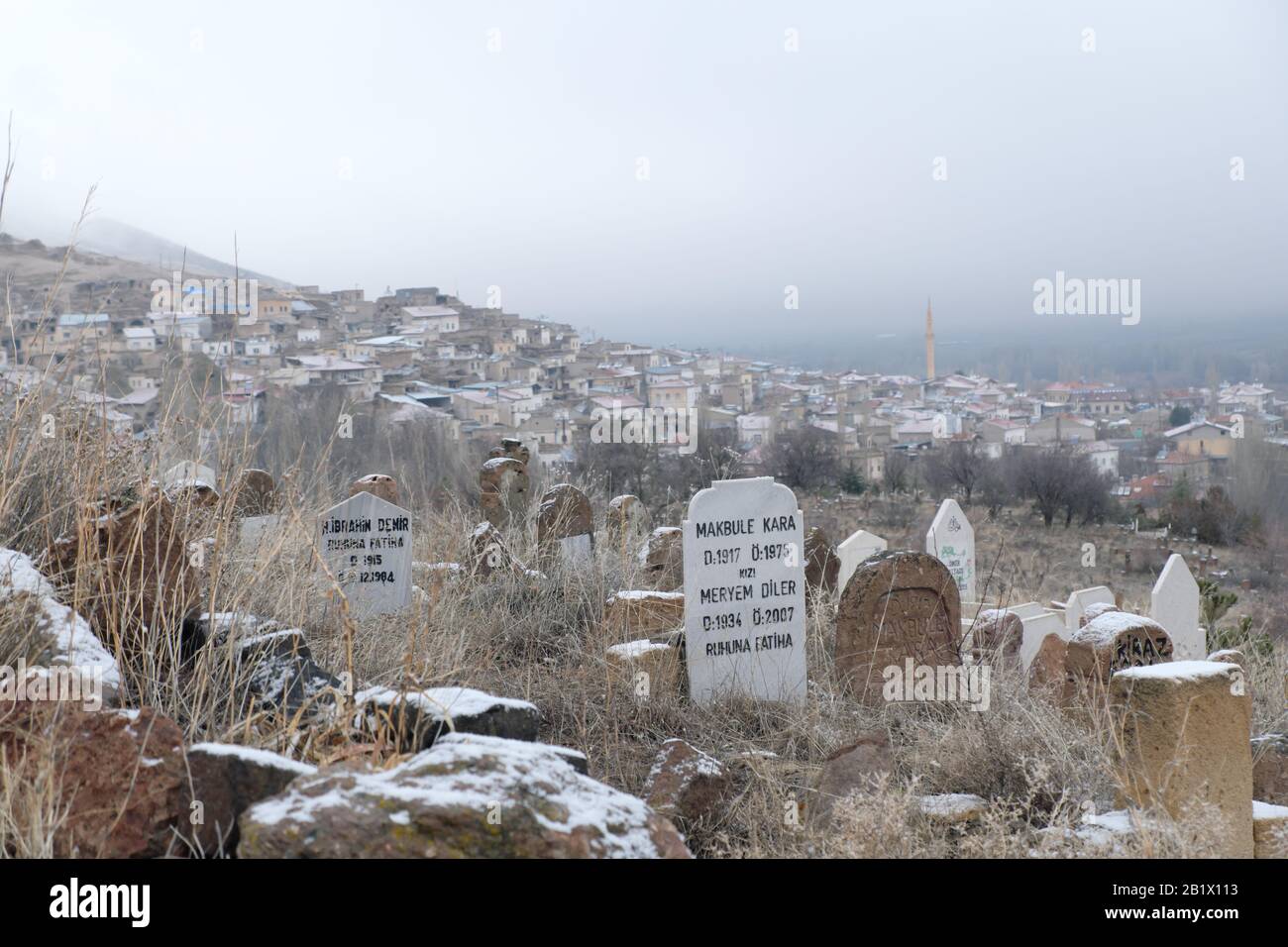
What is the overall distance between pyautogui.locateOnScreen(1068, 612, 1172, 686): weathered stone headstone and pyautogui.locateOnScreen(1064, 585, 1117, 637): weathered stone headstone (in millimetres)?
3652

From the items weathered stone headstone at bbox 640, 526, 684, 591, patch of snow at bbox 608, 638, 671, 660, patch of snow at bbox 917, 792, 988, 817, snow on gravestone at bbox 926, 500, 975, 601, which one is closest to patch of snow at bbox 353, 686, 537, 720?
patch of snow at bbox 917, 792, 988, 817

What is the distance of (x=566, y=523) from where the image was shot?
806 cm

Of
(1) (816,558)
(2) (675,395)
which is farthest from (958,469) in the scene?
(1) (816,558)

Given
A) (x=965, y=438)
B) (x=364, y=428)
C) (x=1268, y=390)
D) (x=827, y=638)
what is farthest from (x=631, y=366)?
(x=827, y=638)

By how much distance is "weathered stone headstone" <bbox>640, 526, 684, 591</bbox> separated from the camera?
24.5 ft

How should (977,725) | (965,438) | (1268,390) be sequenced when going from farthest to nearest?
(1268,390)
(965,438)
(977,725)

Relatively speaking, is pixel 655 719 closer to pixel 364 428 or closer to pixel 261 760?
pixel 261 760

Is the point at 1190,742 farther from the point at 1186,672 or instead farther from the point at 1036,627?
the point at 1036,627

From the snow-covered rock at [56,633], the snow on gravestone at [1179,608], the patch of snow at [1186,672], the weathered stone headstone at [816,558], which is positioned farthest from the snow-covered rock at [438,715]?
the snow on gravestone at [1179,608]

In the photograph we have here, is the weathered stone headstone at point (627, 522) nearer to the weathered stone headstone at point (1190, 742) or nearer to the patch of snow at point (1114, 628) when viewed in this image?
the patch of snow at point (1114, 628)

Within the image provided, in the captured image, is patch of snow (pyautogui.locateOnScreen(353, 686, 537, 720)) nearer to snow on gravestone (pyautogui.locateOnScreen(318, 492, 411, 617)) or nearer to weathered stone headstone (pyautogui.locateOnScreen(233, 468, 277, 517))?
snow on gravestone (pyautogui.locateOnScreen(318, 492, 411, 617))

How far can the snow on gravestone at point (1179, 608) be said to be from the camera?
336 inches
